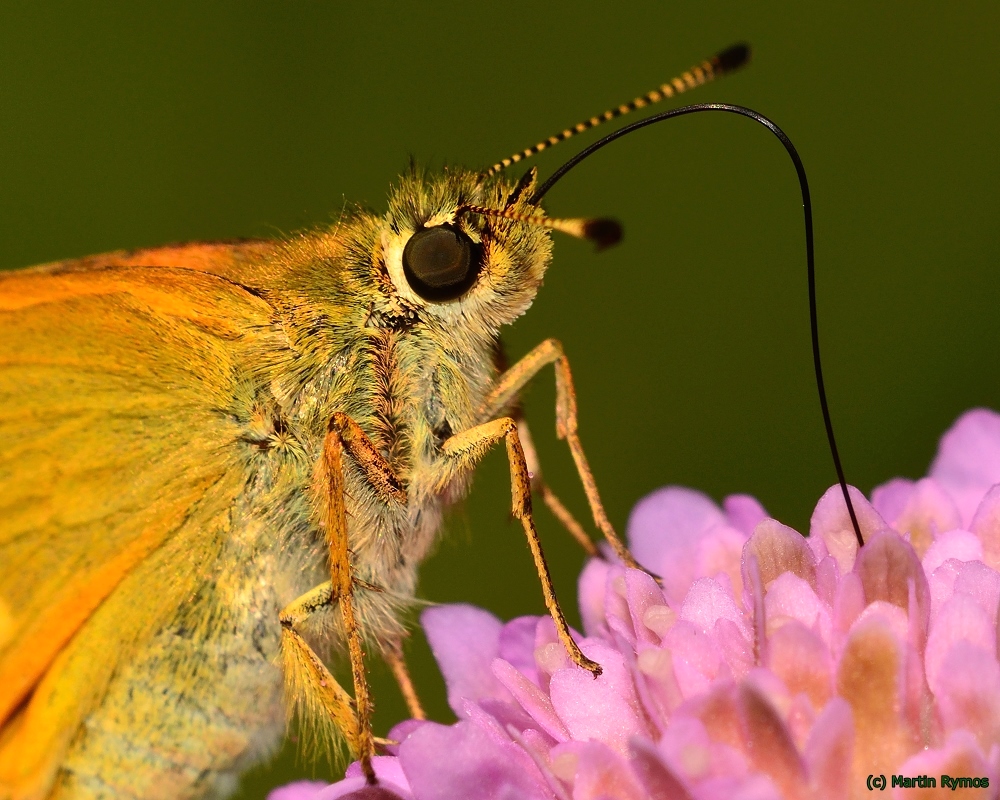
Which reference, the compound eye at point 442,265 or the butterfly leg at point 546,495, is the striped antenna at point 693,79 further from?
the butterfly leg at point 546,495

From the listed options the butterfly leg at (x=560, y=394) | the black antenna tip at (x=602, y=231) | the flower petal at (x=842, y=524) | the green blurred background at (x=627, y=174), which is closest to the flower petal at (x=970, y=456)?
the flower petal at (x=842, y=524)

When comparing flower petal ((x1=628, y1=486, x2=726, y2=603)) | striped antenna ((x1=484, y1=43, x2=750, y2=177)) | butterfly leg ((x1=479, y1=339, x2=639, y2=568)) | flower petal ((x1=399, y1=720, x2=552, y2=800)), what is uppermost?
striped antenna ((x1=484, y1=43, x2=750, y2=177))

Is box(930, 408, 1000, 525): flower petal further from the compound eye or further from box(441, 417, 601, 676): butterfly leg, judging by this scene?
the compound eye

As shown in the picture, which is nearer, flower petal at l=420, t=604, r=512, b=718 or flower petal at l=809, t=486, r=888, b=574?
flower petal at l=809, t=486, r=888, b=574

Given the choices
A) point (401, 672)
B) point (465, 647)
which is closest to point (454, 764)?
point (465, 647)

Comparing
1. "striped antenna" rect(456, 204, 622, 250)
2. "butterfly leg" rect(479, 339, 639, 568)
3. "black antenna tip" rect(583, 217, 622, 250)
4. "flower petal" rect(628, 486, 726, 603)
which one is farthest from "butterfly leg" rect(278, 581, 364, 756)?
"black antenna tip" rect(583, 217, 622, 250)

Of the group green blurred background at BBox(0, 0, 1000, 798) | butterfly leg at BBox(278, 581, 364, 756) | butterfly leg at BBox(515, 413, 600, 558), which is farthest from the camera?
green blurred background at BBox(0, 0, 1000, 798)

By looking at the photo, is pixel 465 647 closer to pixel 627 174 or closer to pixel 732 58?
pixel 732 58
